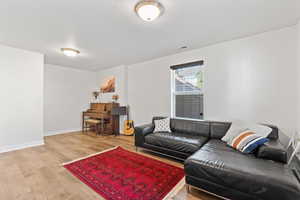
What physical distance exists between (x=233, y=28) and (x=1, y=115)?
525 cm

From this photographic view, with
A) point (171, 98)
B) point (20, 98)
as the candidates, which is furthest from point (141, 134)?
point (20, 98)

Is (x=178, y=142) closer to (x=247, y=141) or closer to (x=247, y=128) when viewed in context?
(x=247, y=141)

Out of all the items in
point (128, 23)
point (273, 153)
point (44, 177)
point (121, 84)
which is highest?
point (128, 23)

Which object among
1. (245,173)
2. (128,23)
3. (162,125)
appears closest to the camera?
(245,173)

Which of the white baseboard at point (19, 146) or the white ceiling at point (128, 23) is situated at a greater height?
the white ceiling at point (128, 23)

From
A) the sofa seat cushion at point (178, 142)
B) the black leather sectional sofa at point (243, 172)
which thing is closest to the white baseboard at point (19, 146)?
the sofa seat cushion at point (178, 142)

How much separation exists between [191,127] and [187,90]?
106 cm

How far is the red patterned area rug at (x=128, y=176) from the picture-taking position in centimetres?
169

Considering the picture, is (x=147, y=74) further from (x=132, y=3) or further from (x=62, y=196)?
(x=62, y=196)

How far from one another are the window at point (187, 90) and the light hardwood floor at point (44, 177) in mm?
1457

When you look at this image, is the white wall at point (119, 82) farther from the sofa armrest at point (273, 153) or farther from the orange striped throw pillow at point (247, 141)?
the sofa armrest at point (273, 153)

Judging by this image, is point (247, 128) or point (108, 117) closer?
point (247, 128)

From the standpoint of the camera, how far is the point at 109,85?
5266mm

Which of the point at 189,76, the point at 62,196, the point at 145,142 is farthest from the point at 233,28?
the point at 62,196
